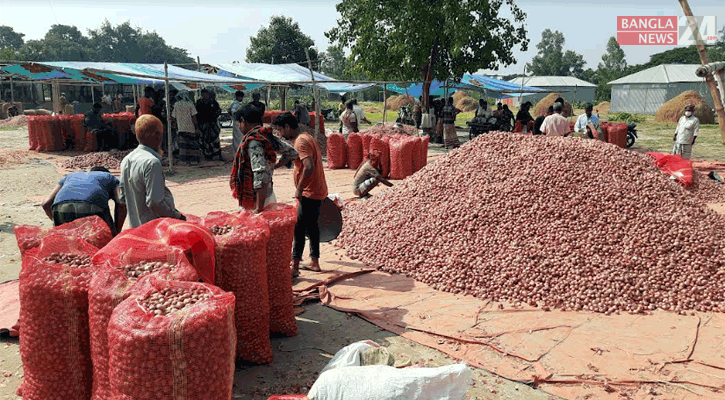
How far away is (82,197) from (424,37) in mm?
12768

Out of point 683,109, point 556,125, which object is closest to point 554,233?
point 556,125

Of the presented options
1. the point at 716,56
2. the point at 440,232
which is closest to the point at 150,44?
the point at 716,56

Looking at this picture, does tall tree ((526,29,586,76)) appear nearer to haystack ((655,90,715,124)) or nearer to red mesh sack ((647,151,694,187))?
haystack ((655,90,715,124))

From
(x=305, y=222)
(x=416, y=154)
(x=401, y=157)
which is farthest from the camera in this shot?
(x=416, y=154)

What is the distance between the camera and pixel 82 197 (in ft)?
12.5

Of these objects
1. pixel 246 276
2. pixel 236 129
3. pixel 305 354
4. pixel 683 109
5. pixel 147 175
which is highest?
pixel 683 109

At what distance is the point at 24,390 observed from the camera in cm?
267

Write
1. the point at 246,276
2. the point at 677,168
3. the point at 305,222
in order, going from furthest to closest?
the point at 677,168 → the point at 305,222 → the point at 246,276

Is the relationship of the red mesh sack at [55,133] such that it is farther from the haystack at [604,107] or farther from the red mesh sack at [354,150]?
the haystack at [604,107]

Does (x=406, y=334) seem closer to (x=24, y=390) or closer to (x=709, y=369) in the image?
(x=709, y=369)

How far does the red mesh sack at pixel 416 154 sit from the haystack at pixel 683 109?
21.4 metres

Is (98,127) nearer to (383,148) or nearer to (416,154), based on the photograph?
(383,148)

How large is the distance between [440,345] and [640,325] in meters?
1.57

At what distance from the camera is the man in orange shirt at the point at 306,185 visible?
475 centimetres
